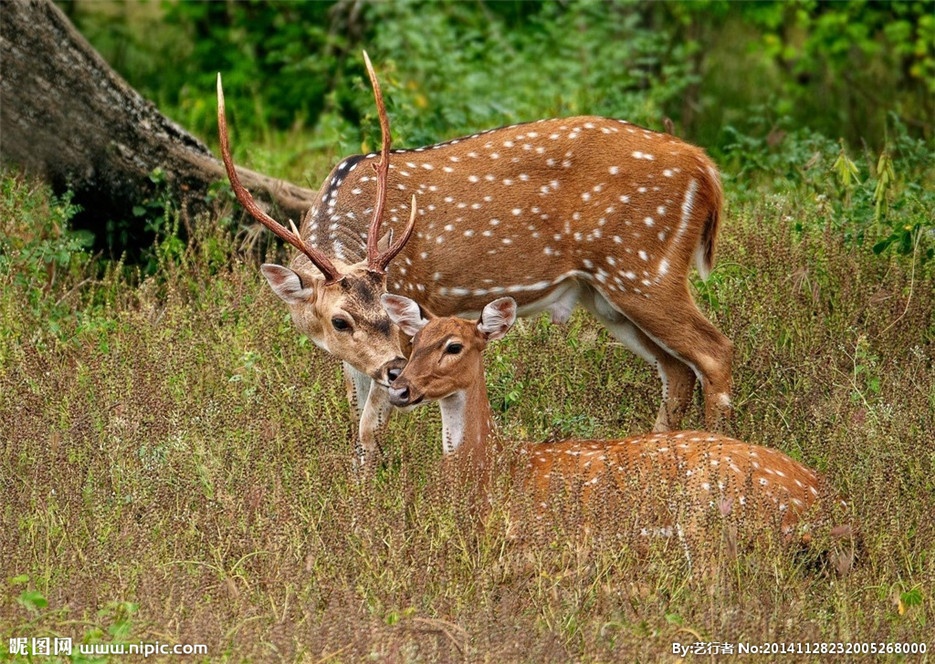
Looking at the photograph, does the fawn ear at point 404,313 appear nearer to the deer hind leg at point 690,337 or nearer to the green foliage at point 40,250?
the deer hind leg at point 690,337

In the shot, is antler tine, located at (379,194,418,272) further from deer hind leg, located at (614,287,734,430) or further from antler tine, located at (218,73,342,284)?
deer hind leg, located at (614,287,734,430)

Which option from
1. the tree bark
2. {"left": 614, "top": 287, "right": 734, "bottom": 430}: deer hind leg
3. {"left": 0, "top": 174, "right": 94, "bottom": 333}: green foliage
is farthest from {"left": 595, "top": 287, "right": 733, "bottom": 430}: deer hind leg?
{"left": 0, "top": 174, "right": 94, "bottom": 333}: green foliage

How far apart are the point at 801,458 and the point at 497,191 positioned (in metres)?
1.64

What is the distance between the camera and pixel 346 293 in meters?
5.93

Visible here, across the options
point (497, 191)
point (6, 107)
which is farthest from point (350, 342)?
point (6, 107)

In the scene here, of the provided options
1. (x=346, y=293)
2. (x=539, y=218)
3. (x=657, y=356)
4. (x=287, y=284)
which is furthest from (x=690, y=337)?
(x=287, y=284)

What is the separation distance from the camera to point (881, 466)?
17.9 ft

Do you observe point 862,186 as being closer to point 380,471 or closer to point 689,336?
point 689,336

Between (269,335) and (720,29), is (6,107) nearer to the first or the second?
(269,335)

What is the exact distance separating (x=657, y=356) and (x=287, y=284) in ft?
5.30

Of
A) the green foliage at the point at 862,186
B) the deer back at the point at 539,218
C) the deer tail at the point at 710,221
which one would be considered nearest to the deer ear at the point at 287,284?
the deer back at the point at 539,218

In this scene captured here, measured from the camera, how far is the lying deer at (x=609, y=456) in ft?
16.6

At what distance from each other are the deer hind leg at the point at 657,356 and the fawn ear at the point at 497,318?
3.52 feet

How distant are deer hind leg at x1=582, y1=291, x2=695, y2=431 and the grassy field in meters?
0.12
